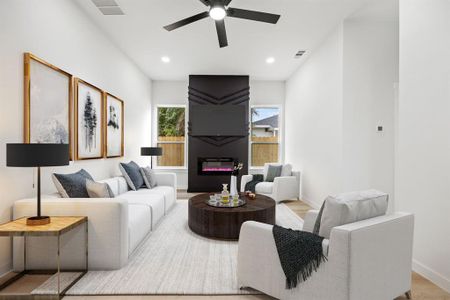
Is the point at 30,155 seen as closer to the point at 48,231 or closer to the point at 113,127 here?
the point at 48,231

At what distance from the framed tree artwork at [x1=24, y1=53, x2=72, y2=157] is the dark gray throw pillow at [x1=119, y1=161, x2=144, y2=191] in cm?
122

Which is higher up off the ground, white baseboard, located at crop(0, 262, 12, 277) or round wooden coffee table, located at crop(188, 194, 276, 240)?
round wooden coffee table, located at crop(188, 194, 276, 240)

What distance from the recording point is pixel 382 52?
4.14m

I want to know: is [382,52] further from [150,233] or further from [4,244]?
[4,244]

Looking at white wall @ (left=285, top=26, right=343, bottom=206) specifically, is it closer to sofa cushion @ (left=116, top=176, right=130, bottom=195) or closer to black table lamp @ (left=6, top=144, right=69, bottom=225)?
sofa cushion @ (left=116, top=176, right=130, bottom=195)

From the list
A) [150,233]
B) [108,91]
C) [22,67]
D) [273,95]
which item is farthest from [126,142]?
[273,95]

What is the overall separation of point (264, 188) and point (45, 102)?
4.06 metres

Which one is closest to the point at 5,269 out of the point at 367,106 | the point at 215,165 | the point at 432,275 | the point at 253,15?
the point at 253,15

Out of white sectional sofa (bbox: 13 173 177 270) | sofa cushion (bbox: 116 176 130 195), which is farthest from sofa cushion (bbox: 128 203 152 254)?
sofa cushion (bbox: 116 176 130 195)

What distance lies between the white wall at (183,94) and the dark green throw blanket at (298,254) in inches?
225

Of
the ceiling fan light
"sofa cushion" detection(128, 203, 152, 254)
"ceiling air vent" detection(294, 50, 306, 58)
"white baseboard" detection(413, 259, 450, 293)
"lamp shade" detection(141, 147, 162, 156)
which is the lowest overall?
"white baseboard" detection(413, 259, 450, 293)

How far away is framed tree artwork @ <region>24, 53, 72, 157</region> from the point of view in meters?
2.70

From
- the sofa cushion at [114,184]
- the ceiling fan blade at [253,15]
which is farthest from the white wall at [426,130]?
the sofa cushion at [114,184]

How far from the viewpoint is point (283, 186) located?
5.60 metres
